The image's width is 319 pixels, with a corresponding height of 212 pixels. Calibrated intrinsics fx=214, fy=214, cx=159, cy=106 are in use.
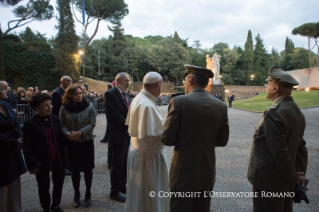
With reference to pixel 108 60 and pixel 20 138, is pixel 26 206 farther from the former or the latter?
pixel 108 60

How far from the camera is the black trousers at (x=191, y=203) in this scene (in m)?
2.02

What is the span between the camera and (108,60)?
46.7m

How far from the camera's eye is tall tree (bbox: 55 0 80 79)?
1089 inches

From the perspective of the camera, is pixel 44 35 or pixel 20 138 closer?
pixel 20 138

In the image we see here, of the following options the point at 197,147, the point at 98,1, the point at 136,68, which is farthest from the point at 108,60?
the point at 197,147

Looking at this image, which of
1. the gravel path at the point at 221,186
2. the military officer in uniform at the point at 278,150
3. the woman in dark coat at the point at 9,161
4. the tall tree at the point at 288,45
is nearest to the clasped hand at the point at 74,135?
the woman in dark coat at the point at 9,161

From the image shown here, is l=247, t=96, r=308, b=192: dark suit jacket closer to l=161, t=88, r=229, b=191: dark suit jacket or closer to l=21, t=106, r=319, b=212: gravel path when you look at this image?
l=161, t=88, r=229, b=191: dark suit jacket

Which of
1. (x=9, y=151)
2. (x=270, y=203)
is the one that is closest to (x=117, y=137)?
(x=9, y=151)

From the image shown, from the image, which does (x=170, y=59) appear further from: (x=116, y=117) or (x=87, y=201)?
(x=87, y=201)

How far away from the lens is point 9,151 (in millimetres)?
2672

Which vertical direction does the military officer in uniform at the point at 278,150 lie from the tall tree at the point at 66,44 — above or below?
below

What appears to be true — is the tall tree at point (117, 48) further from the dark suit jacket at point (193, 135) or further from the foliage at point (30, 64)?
the dark suit jacket at point (193, 135)

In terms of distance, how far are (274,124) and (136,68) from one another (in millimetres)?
47107

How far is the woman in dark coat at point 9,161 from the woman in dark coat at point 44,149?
0.14 metres
